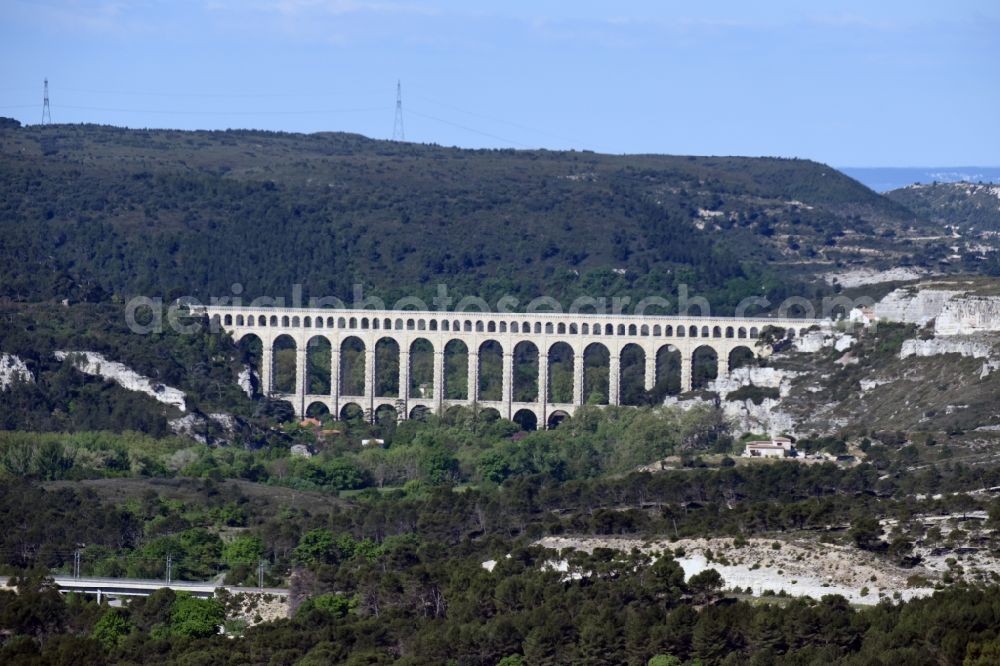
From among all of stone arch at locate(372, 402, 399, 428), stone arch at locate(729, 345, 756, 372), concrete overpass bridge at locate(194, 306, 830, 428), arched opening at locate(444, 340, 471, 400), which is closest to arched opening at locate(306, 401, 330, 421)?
concrete overpass bridge at locate(194, 306, 830, 428)

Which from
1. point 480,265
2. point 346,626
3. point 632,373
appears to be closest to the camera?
point 346,626

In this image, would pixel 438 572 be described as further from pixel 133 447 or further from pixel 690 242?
pixel 690 242

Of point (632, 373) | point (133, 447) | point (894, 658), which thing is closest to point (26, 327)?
point (133, 447)

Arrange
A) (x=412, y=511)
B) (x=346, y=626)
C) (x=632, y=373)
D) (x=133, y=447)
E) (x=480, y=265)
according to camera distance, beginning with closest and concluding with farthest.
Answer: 1. (x=346, y=626)
2. (x=412, y=511)
3. (x=133, y=447)
4. (x=632, y=373)
5. (x=480, y=265)

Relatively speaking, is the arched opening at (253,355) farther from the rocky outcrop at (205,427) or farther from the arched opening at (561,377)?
the arched opening at (561,377)

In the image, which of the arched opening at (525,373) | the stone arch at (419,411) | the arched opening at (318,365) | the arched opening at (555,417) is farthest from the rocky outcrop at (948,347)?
the arched opening at (318,365)
